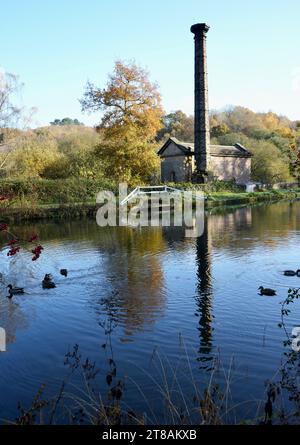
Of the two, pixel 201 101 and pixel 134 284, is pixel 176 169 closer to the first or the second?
pixel 201 101

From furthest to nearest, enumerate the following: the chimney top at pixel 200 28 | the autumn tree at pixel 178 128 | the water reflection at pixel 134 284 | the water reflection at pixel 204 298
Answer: the autumn tree at pixel 178 128
the chimney top at pixel 200 28
the water reflection at pixel 134 284
the water reflection at pixel 204 298

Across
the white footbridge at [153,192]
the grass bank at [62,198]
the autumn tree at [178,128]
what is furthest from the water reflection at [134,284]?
the autumn tree at [178,128]

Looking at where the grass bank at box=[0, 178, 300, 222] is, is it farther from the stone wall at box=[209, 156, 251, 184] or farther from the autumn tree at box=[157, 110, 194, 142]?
the autumn tree at box=[157, 110, 194, 142]

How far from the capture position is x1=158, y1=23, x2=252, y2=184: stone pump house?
Result: 46.1 meters

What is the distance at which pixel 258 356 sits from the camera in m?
7.88

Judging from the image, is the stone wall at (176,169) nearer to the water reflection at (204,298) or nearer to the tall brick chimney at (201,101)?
the tall brick chimney at (201,101)

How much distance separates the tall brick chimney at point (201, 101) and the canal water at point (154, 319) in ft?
95.2

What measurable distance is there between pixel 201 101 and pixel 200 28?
7.06m

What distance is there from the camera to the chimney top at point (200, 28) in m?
45.5

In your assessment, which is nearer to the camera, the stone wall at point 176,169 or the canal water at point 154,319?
the canal water at point 154,319

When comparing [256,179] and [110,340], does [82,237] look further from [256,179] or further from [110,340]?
[256,179]

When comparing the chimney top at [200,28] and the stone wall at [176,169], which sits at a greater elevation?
the chimney top at [200,28]

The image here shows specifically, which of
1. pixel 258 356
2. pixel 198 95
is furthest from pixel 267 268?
pixel 198 95
